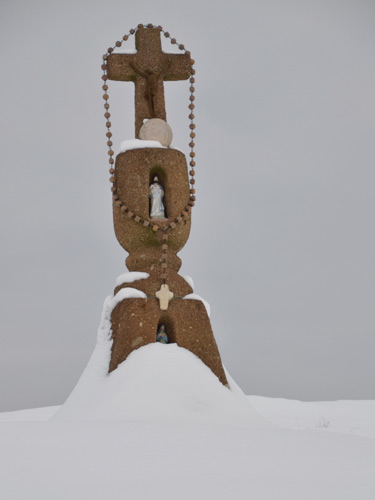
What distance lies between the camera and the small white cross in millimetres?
9281

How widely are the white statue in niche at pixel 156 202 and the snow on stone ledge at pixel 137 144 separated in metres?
0.61

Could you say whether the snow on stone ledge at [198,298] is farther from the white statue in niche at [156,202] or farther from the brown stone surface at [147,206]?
the white statue in niche at [156,202]

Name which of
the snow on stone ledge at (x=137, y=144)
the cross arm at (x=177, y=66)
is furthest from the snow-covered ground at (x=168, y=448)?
the cross arm at (x=177, y=66)

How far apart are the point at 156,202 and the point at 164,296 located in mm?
1506

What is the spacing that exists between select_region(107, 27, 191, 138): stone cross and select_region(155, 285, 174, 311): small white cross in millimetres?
2714

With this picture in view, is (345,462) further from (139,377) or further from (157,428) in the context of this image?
(139,377)

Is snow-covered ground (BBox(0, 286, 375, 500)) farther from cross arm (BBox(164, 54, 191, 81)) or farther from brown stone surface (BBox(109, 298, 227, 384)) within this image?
cross arm (BBox(164, 54, 191, 81))

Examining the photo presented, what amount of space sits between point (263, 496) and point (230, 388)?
4.67m

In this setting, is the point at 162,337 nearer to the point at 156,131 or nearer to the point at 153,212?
the point at 153,212

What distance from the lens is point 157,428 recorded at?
715 cm

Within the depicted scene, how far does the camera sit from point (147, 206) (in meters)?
9.80

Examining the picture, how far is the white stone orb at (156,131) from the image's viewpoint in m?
10.2

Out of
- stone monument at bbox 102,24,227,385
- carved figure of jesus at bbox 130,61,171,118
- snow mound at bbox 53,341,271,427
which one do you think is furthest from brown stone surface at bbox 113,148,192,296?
snow mound at bbox 53,341,271,427

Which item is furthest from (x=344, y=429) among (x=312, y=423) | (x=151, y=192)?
(x=151, y=192)
